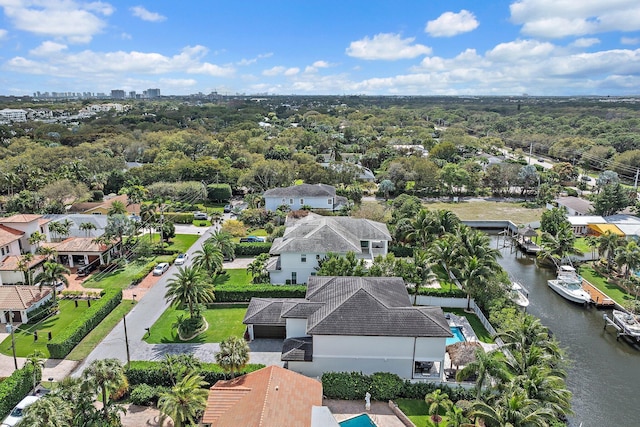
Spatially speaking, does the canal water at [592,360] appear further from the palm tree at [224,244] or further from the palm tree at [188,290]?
the palm tree at [224,244]

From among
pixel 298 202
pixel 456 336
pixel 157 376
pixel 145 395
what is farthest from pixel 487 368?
pixel 298 202

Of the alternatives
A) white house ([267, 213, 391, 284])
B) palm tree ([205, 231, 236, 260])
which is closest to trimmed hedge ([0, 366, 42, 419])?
white house ([267, 213, 391, 284])

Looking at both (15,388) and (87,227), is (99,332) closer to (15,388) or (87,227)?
(15,388)

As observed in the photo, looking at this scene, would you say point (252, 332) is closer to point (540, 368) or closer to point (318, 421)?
point (318, 421)

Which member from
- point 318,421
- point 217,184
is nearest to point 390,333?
point 318,421

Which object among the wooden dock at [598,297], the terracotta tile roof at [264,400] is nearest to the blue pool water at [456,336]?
the terracotta tile roof at [264,400]
